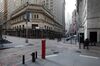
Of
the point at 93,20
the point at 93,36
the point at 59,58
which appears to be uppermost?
the point at 93,20

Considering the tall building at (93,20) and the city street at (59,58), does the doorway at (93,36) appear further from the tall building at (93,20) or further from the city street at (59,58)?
the city street at (59,58)

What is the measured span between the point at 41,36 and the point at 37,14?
388 inches

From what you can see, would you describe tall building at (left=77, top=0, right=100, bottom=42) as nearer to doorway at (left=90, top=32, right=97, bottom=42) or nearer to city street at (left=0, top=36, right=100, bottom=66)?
doorway at (left=90, top=32, right=97, bottom=42)

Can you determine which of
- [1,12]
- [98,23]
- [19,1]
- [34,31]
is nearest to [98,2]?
[98,23]

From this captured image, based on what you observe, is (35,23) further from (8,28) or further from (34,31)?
(8,28)

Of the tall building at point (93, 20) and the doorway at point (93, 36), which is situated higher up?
the tall building at point (93, 20)

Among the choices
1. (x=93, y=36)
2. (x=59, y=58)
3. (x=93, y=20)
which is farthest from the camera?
(x=93, y=20)

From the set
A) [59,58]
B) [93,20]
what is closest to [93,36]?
[93,20]

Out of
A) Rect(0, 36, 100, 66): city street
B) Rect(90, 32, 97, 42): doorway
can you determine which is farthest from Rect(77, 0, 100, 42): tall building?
Rect(0, 36, 100, 66): city street

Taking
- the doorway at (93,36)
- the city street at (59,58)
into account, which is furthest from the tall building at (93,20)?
the city street at (59,58)

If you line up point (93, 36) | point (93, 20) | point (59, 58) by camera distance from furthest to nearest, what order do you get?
point (93, 20) → point (93, 36) → point (59, 58)

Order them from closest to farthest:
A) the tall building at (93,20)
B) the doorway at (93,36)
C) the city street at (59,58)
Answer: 1. the city street at (59,58)
2. the tall building at (93,20)
3. the doorway at (93,36)

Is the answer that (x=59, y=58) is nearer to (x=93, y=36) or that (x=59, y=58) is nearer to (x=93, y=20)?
(x=93, y=36)

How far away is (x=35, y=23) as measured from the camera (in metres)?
76.4
